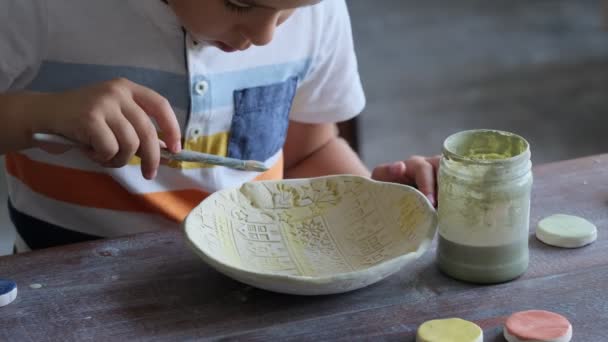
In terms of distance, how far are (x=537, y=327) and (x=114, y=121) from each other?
397 millimetres

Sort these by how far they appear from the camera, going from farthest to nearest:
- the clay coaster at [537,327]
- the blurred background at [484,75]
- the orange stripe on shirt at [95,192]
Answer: the blurred background at [484,75]
the orange stripe on shirt at [95,192]
the clay coaster at [537,327]

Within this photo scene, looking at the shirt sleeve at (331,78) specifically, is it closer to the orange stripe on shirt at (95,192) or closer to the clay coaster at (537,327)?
the orange stripe on shirt at (95,192)

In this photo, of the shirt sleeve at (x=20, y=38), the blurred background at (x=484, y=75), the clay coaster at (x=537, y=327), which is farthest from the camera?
the blurred background at (x=484, y=75)

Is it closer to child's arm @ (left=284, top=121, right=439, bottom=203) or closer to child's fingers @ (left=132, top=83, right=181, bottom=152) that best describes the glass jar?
child's fingers @ (left=132, top=83, right=181, bottom=152)

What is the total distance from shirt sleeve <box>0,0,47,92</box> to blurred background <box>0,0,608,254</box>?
1.08m

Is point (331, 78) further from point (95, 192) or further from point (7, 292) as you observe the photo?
point (7, 292)

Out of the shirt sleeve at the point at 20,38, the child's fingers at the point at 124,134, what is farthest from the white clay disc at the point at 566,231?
the shirt sleeve at the point at 20,38

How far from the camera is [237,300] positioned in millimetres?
720

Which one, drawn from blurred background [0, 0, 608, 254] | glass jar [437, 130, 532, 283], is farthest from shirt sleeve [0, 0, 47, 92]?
blurred background [0, 0, 608, 254]

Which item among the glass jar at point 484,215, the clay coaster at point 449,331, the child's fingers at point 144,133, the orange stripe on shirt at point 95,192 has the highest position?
the child's fingers at point 144,133

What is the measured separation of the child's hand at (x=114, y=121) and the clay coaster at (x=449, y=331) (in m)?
0.30

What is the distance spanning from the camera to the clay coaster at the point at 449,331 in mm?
632

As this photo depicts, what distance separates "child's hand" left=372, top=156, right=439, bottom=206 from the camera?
91cm

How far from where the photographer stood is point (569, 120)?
268cm
